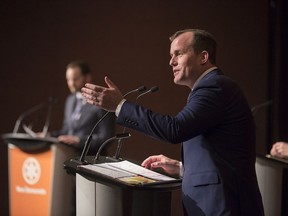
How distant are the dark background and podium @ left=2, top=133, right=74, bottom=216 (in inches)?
26.7

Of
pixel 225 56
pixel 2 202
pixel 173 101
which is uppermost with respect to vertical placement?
pixel 225 56

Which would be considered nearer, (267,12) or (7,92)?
(267,12)

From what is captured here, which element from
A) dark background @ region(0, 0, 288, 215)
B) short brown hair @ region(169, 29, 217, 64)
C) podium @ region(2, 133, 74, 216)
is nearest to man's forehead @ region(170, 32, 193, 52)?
short brown hair @ region(169, 29, 217, 64)

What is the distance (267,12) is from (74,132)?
1.93 m

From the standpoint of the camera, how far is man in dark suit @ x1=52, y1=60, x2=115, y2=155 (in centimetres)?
361

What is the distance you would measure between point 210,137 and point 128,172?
38 centimetres

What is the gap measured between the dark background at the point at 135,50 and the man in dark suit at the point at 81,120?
1.19 ft

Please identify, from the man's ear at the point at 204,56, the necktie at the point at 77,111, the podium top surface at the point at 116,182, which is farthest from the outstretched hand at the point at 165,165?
the necktie at the point at 77,111

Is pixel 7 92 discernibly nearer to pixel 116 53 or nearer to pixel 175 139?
pixel 116 53

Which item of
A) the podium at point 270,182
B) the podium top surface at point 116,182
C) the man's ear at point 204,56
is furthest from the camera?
the podium at point 270,182

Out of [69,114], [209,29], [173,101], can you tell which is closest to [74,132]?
[69,114]

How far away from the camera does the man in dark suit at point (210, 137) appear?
188 centimetres

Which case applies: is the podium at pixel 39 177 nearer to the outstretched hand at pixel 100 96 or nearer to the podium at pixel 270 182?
the podium at pixel 270 182

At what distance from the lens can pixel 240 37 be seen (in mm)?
4152
